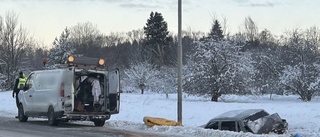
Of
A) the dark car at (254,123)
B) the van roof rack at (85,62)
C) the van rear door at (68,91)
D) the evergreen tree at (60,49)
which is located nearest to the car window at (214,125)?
the dark car at (254,123)

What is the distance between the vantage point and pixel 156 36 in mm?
83875

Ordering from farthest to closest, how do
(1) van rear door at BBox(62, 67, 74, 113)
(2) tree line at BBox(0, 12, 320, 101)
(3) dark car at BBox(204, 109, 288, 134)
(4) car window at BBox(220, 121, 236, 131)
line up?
(2) tree line at BBox(0, 12, 320, 101)
(1) van rear door at BBox(62, 67, 74, 113)
(4) car window at BBox(220, 121, 236, 131)
(3) dark car at BBox(204, 109, 288, 134)

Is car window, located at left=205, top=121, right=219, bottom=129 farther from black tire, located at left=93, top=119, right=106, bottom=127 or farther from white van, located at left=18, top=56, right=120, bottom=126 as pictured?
black tire, located at left=93, top=119, right=106, bottom=127

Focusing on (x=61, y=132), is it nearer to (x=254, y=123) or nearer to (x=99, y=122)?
(x=99, y=122)

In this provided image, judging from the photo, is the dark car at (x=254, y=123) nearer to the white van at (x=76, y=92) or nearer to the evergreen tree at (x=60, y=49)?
the white van at (x=76, y=92)

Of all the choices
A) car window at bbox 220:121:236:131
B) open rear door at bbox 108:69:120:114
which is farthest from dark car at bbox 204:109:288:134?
open rear door at bbox 108:69:120:114

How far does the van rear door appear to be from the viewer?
48.1 ft

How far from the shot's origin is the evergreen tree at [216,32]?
36.8m

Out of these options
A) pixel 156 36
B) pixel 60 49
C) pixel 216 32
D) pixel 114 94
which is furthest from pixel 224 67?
pixel 156 36

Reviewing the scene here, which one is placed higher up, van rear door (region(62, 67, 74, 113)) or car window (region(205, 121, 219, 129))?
van rear door (region(62, 67, 74, 113))

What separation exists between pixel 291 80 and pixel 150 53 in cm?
4315

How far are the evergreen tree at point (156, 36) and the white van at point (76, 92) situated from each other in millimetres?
65942

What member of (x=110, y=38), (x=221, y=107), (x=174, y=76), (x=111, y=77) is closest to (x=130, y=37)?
(x=110, y=38)

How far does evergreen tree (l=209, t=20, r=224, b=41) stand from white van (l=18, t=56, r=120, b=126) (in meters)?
21.8
